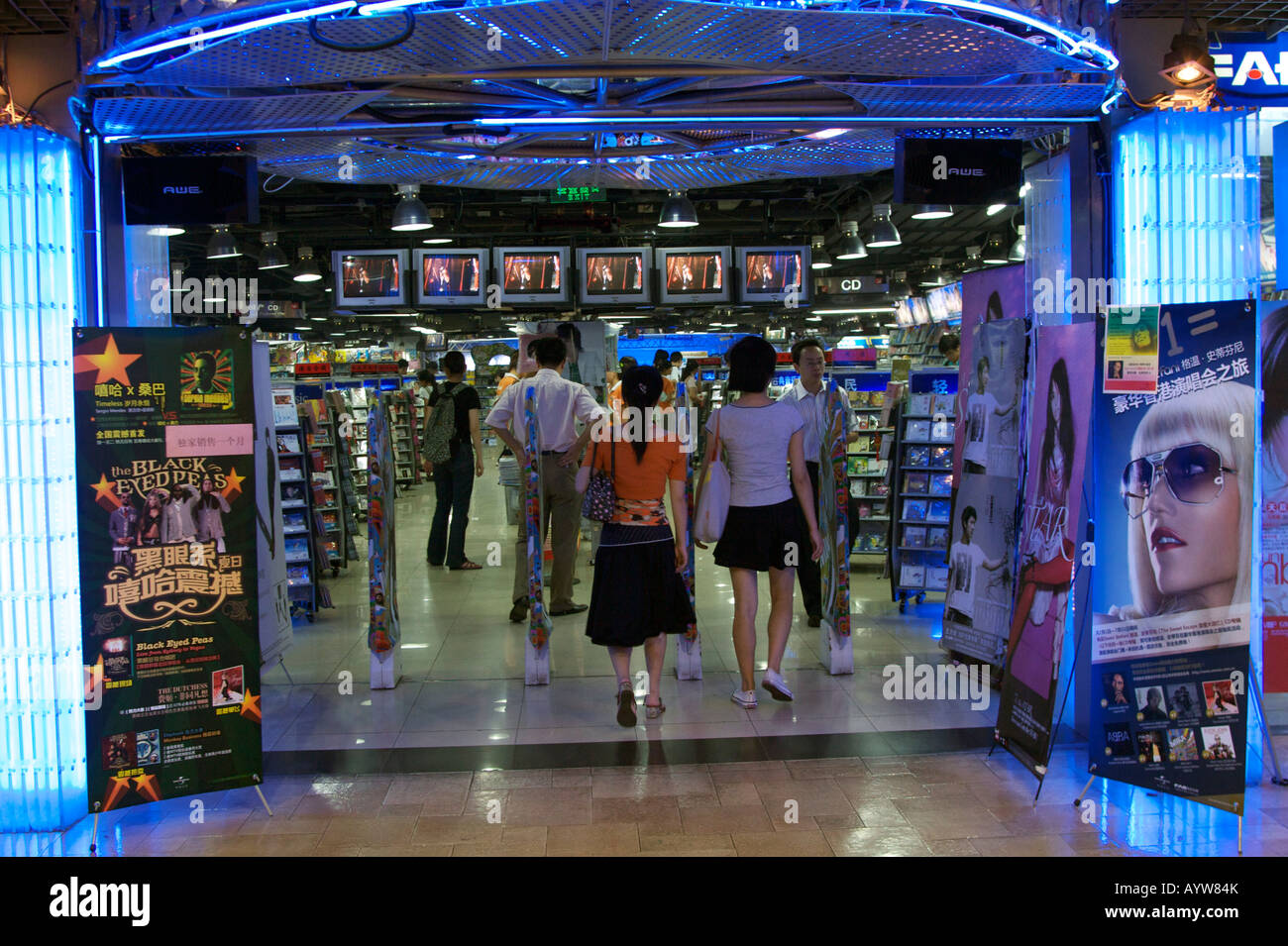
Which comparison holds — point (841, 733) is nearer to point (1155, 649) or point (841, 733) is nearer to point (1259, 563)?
point (1155, 649)

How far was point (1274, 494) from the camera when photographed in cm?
421

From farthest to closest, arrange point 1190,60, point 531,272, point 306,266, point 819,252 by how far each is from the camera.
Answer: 1. point 819,252
2. point 306,266
3. point 531,272
4. point 1190,60

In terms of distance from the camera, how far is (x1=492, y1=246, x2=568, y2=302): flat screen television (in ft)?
25.9

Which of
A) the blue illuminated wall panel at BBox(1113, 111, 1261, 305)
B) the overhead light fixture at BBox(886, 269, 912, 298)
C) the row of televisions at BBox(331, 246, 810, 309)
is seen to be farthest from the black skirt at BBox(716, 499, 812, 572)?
the overhead light fixture at BBox(886, 269, 912, 298)

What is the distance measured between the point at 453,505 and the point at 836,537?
14.8 feet

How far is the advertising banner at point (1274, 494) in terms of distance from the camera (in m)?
4.12

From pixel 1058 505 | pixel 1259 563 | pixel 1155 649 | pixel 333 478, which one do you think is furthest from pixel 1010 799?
pixel 333 478

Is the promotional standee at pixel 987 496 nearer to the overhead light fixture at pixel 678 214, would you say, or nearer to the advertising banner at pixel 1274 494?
the advertising banner at pixel 1274 494

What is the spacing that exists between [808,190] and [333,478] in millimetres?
8261

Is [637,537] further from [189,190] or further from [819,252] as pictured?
[819,252]

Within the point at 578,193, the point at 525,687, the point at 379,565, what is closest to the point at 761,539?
the point at 525,687

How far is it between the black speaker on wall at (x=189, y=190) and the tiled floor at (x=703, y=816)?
7.76 feet

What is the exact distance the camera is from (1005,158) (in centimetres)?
461

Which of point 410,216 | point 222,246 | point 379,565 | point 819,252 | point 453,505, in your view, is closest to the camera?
point 379,565
